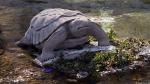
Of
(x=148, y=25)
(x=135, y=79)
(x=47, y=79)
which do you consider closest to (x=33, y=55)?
(x=47, y=79)

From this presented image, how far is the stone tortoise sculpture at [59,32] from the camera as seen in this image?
8.78 meters

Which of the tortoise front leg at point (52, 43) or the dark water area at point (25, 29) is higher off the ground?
the tortoise front leg at point (52, 43)

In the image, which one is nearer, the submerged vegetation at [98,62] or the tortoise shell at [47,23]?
the submerged vegetation at [98,62]

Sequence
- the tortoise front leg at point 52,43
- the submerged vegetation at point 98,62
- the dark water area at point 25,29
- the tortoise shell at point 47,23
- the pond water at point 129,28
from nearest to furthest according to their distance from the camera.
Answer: the dark water area at point 25,29 < the pond water at point 129,28 < the submerged vegetation at point 98,62 < the tortoise front leg at point 52,43 < the tortoise shell at point 47,23

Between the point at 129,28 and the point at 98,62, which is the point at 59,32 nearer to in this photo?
the point at 98,62

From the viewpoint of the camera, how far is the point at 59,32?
345 inches

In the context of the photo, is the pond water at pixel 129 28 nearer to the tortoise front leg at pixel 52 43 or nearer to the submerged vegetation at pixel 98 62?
the submerged vegetation at pixel 98 62

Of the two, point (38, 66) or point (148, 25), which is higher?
point (38, 66)

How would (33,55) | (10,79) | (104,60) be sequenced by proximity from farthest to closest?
(33,55) < (104,60) < (10,79)

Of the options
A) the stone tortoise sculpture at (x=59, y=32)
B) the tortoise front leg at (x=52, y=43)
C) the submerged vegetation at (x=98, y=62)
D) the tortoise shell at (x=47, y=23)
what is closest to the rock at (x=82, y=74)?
the submerged vegetation at (x=98, y=62)

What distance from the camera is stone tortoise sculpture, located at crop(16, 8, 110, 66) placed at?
8777mm

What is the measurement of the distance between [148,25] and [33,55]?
460 cm

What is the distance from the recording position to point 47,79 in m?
7.93

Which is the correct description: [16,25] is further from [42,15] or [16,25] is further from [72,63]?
[72,63]
